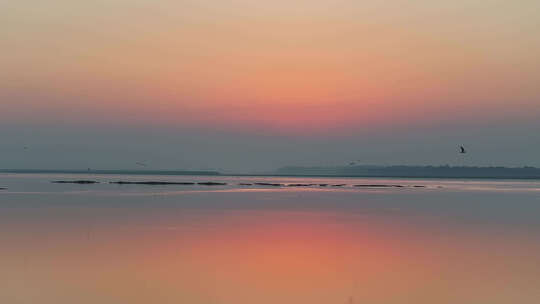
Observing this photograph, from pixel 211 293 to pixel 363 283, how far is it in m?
3.79

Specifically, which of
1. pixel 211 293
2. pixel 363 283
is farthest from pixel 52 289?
pixel 363 283

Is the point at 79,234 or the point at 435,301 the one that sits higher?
the point at 79,234

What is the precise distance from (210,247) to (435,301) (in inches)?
378

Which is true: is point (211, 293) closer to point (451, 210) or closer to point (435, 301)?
point (435, 301)

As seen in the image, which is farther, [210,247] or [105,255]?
[210,247]

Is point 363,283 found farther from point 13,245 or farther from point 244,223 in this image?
point 244,223

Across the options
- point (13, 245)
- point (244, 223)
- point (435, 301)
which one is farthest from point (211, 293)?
point (244, 223)

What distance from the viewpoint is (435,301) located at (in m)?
13.1

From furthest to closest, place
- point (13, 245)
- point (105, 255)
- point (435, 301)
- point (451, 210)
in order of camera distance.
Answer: point (451, 210) → point (13, 245) → point (105, 255) → point (435, 301)

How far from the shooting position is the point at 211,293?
44.5 feet

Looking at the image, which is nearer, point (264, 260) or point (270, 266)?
point (270, 266)

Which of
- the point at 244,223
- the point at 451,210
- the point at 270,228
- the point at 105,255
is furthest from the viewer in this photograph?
the point at 451,210

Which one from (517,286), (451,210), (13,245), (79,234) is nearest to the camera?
(517,286)

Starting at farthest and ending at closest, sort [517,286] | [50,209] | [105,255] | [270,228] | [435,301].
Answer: [50,209] → [270,228] → [105,255] → [517,286] → [435,301]
